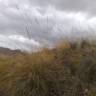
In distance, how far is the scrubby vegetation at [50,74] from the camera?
899 cm

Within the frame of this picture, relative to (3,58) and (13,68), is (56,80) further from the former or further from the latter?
(3,58)

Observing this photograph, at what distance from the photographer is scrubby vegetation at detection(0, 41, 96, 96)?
899cm

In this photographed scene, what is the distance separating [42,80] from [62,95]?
2.00 ft

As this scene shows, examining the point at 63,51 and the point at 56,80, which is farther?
the point at 63,51

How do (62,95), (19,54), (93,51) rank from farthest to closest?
(19,54) < (93,51) < (62,95)

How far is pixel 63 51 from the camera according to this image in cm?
1098

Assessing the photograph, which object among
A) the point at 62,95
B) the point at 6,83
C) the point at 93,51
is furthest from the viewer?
the point at 93,51

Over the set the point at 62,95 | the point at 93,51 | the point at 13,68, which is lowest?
the point at 62,95

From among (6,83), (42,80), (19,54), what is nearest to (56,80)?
(42,80)

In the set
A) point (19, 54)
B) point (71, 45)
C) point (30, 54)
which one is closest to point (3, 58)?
point (19, 54)

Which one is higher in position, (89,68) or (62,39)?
(62,39)

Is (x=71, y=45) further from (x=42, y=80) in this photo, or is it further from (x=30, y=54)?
(x=42, y=80)

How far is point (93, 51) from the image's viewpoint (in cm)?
1036

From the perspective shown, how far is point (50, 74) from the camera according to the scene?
367 inches
